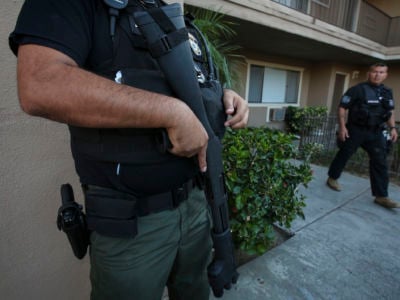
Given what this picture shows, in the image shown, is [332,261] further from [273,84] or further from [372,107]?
[273,84]

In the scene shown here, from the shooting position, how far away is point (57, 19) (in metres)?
0.64

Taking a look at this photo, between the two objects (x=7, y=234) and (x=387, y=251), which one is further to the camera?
(x=387, y=251)

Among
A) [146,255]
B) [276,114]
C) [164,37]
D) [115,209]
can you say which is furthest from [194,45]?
[276,114]

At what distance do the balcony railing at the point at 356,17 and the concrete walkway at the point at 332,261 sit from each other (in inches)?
196

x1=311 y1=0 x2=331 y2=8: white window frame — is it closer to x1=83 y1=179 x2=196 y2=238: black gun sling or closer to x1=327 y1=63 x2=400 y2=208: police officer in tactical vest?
x1=327 y1=63 x2=400 y2=208: police officer in tactical vest

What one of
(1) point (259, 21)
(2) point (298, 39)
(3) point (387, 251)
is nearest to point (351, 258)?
(3) point (387, 251)

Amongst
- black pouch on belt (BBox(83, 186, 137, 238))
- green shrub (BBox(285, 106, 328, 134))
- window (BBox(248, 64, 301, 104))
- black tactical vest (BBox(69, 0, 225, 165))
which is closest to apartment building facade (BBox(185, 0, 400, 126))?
window (BBox(248, 64, 301, 104))

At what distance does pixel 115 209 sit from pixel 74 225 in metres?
0.21

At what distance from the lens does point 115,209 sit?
84 centimetres

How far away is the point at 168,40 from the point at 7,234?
1247 mm

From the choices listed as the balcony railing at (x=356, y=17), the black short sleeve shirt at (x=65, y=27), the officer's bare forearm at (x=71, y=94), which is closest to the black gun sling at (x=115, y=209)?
the officer's bare forearm at (x=71, y=94)

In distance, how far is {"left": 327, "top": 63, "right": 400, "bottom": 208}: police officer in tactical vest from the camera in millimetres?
3131

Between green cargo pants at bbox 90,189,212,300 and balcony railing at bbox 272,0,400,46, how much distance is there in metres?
6.34

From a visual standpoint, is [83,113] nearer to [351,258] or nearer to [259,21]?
[351,258]
